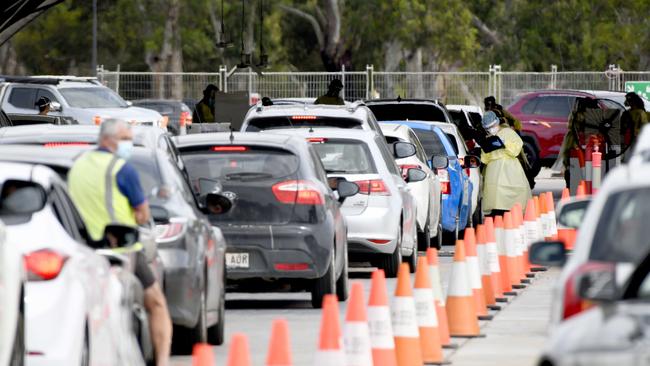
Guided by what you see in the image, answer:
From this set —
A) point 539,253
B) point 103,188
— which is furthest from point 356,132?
point 539,253

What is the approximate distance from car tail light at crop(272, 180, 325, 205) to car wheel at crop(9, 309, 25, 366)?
22.9ft

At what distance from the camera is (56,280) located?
973 cm

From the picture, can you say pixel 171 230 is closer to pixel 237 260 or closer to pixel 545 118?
pixel 237 260

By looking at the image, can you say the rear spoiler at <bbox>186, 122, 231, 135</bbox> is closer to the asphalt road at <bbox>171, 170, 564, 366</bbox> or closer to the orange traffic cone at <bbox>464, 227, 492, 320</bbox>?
the asphalt road at <bbox>171, 170, 564, 366</bbox>

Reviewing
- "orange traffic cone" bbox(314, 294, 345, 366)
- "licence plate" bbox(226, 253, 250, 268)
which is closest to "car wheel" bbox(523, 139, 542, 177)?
"licence plate" bbox(226, 253, 250, 268)

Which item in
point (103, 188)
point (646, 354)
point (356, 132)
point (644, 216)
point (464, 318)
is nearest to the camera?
point (646, 354)

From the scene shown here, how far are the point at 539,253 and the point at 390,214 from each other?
1086 cm

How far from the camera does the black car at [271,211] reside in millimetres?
16531

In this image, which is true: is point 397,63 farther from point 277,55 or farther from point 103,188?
point 103,188

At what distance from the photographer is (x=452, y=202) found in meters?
25.7

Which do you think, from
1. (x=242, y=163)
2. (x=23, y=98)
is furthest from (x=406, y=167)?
(x=23, y=98)

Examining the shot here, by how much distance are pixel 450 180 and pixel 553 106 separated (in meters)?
19.4

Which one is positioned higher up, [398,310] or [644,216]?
[644,216]

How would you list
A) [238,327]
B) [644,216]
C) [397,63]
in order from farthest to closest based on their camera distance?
1. [397,63]
2. [238,327]
3. [644,216]
